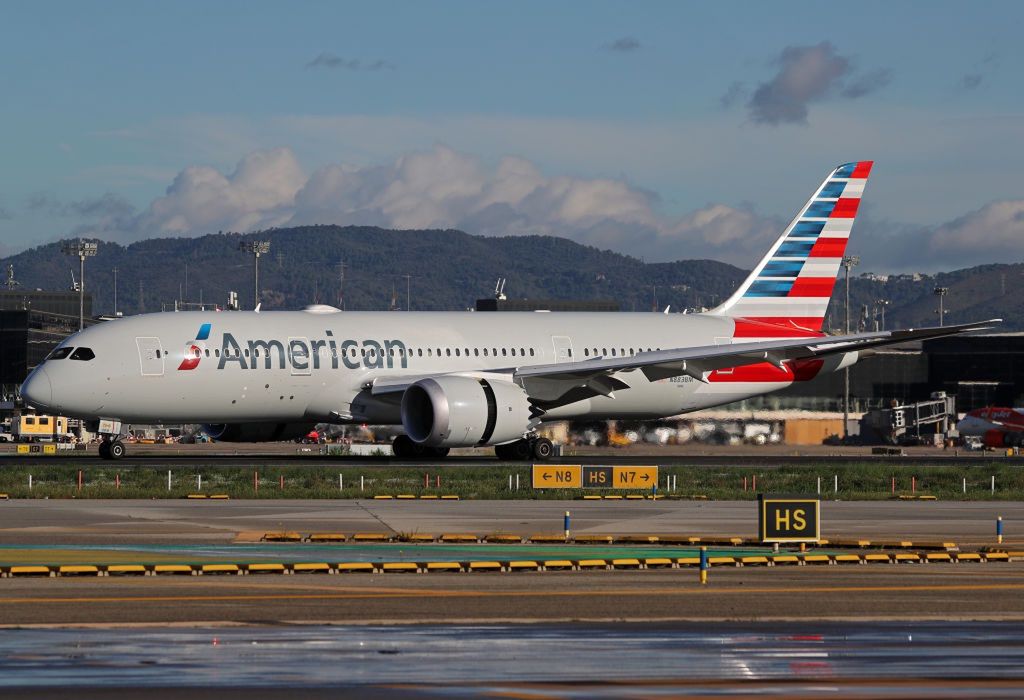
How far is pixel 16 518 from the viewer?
3694 centimetres

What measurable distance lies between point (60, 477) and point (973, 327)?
31.1 meters

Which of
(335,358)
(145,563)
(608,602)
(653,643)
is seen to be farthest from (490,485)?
(653,643)

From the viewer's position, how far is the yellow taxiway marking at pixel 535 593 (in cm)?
2244

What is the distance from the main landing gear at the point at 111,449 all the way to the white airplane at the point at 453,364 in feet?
0.25

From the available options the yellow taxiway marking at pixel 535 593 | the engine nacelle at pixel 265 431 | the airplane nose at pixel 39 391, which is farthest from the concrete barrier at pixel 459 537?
the engine nacelle at pixel 265 431

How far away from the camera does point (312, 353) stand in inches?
2260

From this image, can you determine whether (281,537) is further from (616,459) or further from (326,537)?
(616,459)

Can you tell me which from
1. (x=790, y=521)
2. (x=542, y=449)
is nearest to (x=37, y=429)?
(x=542, y=449)

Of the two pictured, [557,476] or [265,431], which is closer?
[557,476]

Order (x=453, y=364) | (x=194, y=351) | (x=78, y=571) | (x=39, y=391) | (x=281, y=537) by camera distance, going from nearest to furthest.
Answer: (x=78, y=571) < (x=281, y=537) < (x=39, y=391) < (x=194, y=351) < (x=453, y=364)

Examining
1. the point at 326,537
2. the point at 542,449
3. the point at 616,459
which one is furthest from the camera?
the point at 616,459

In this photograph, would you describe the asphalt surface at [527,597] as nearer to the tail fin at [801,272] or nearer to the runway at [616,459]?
the runway at [616,459]

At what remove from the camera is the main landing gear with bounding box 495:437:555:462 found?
60719 millimetres

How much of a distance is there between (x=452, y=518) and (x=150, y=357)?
2079 centimetres
